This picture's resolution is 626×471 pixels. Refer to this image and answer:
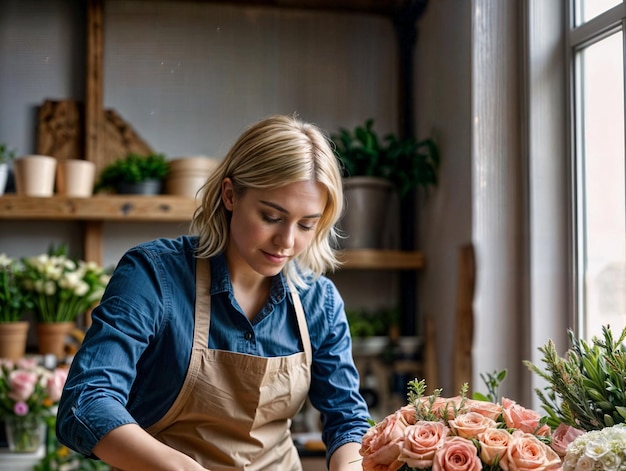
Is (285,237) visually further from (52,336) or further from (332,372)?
(52,336)

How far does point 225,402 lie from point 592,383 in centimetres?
78

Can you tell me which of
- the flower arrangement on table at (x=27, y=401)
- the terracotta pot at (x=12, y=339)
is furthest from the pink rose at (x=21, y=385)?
the terracotta pot at (x=12, y=339)

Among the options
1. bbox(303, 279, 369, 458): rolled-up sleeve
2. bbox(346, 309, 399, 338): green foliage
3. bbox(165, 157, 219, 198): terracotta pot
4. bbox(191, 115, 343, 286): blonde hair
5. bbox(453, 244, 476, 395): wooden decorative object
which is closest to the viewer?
bbox(191, 115, 343, 286): blonde hair

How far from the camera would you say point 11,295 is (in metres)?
2.92

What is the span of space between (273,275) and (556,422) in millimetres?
649

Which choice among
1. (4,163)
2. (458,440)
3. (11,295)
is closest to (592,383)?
(458,440)

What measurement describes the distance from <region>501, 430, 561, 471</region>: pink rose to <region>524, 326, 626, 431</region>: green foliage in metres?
0.09

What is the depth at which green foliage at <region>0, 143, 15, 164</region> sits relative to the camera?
3.08m

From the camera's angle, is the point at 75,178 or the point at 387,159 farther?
the point at 387,159

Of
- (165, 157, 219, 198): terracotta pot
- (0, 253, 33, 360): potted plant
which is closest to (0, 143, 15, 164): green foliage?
(0, 253, 33, 360): potted plant

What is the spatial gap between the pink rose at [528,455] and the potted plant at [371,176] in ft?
7.05

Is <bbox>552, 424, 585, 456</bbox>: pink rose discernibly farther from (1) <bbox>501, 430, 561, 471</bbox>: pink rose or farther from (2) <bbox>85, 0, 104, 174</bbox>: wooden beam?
(2) <bbox>85, 0, 104, 174</bbox>: wooden beam

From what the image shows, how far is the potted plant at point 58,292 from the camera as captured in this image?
2922 mm

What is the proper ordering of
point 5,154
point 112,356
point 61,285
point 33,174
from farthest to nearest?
point 5,154
point 33,174
point 61,285
point 112,356
